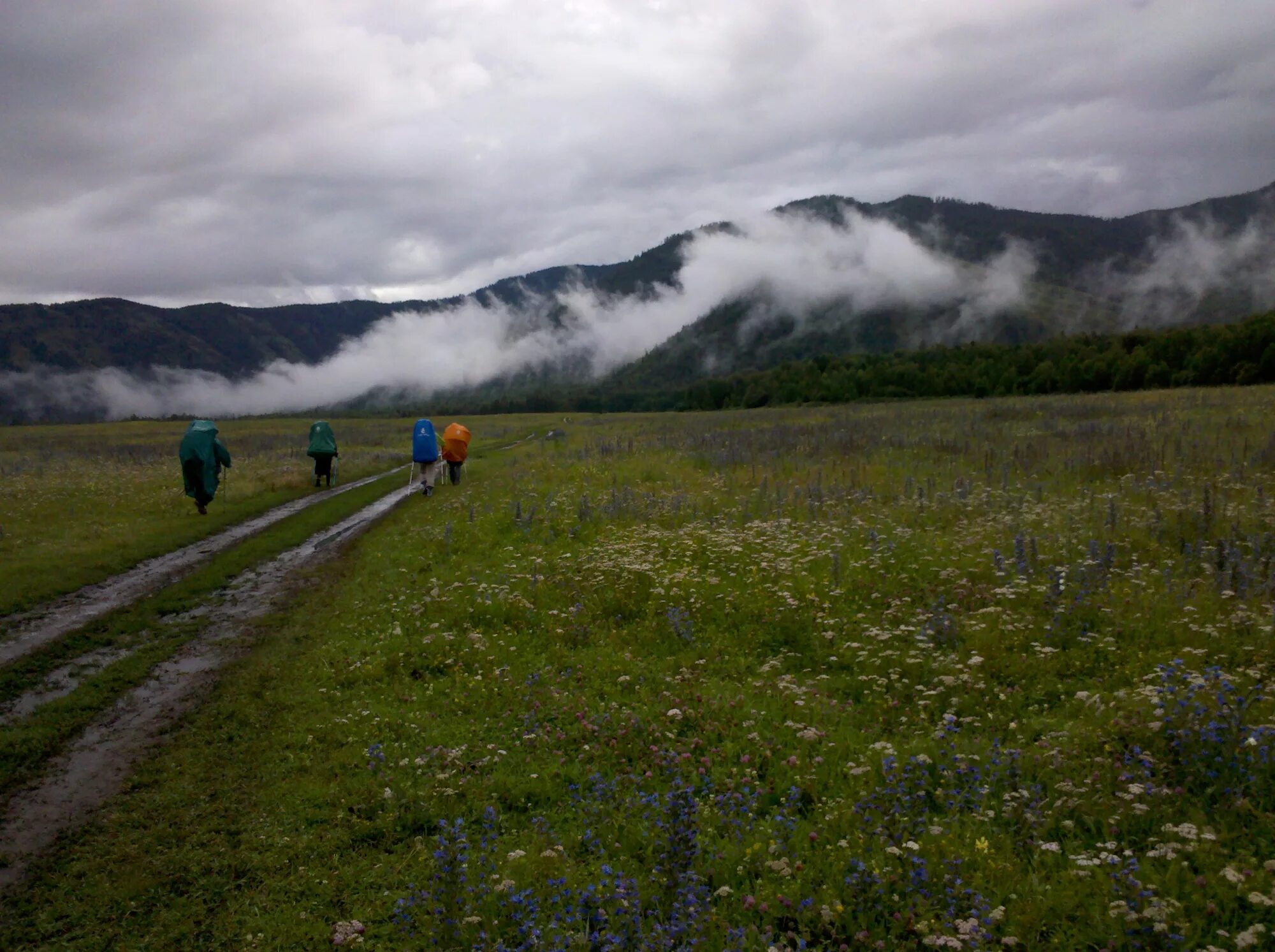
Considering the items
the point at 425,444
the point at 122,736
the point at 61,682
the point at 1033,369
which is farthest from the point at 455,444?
the point at 1033,369

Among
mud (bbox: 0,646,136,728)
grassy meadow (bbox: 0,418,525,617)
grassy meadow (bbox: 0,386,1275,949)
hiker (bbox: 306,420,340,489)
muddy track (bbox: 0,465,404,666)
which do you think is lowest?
grassy meadow (bbox: 0,386,1275,949)

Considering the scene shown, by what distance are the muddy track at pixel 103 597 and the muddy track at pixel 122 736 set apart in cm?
168

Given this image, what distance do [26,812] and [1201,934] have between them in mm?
8857

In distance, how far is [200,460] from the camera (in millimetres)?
22062

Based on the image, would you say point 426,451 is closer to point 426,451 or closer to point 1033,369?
point 426,451

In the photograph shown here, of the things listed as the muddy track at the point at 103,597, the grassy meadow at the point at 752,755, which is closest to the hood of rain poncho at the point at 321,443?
the muddy track at the point at 103,597

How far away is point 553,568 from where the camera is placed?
13258mm

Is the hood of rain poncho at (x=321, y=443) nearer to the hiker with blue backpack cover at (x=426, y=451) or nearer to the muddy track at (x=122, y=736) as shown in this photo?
the hiker with blue backpack cover at (x=426, y=451)

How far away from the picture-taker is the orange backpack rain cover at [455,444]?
29.1 metres

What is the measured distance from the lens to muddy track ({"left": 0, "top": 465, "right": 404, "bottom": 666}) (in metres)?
11.0

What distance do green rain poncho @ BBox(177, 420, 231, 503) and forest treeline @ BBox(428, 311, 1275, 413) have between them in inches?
2593

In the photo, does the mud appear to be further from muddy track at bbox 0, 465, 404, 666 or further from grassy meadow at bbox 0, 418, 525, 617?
grassy meadow at bbox 0, 418, 525, 617

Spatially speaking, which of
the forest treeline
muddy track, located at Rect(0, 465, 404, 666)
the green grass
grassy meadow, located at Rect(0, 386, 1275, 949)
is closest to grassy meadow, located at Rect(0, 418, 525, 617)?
muddy track, located at Rect(0, 465, 404, 666)

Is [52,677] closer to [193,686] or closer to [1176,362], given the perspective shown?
[193,686]
